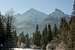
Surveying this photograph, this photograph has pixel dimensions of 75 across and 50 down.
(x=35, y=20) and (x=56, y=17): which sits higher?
(x=56, y=17)

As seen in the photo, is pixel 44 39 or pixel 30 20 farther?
pixel 30 20

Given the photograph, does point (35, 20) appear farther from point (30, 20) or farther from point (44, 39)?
point (44, 39)

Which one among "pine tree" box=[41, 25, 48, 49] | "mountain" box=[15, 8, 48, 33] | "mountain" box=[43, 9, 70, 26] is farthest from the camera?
"mountain" box=[15, 8, 48, 33]

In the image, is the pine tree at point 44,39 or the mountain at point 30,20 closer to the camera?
the pine tree at point 44,39

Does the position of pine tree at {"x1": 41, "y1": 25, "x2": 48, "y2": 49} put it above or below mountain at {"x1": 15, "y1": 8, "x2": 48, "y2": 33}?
below

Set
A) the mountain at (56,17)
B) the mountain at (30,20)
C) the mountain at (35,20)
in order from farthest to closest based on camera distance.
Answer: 1. the mountain at (30,20)
2. the mountain at (35,20)
3. the mountain at (56,17)

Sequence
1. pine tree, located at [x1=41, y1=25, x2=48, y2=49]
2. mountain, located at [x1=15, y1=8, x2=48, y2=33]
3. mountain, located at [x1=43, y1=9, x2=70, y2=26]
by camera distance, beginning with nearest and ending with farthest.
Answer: pine tree, located at [x1=41, y1=25, x2=48, y2=49] < mountain, located at [x1=43, y1=9, x2=70, y2=26] < mountain, located at [x1=15, y1=8, x2=48, y2=33]

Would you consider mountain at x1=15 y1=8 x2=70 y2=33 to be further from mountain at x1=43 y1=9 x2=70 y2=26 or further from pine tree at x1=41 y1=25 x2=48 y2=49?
pine tree at x1=41 y1=25 x2=48 y2=49

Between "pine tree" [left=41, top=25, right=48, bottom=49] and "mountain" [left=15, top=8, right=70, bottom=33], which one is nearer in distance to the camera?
"pine tree" [left=41, top=25, right=48, bottom=49]

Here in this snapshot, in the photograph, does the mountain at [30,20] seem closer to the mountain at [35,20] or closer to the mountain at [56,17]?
the mountain at [35,20]

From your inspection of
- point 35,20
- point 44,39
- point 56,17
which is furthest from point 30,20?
point 44,39

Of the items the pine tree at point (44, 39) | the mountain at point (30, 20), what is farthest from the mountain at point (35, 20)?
the pine tree at point (44, 39)

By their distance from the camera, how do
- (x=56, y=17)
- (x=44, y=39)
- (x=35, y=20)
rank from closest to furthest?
(x=44, y=39) < (x=56, y=17) < (x=35, y=20)

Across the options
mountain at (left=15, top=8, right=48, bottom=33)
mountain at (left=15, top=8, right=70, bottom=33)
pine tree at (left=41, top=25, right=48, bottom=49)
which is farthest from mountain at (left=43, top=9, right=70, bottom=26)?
pine tree at (left=41, top=25, right=48, bottom=49)
